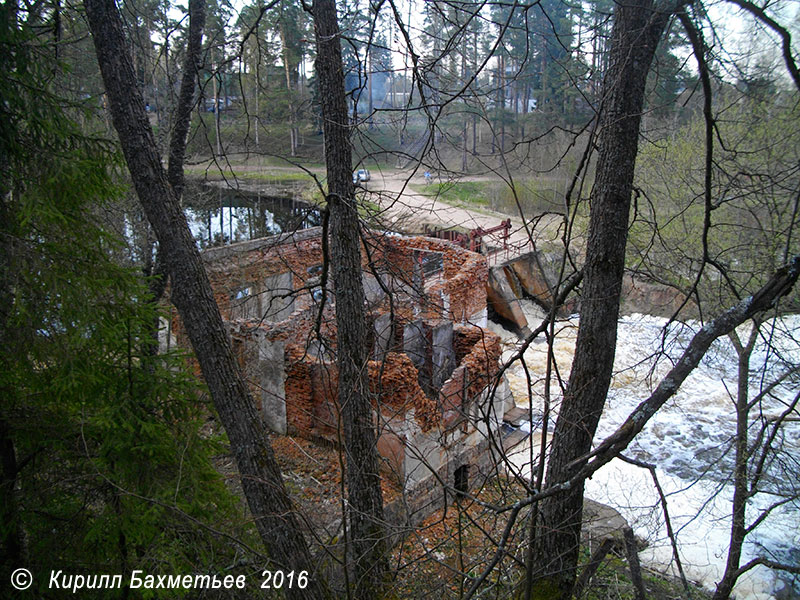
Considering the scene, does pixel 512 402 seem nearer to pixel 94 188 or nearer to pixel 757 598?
pixel 757 598

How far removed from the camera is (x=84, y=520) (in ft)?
14.3

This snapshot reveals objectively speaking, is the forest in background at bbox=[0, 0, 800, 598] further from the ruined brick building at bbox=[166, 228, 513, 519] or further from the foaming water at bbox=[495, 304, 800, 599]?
the foaming water at bbox=[495, 304, 800, 599]

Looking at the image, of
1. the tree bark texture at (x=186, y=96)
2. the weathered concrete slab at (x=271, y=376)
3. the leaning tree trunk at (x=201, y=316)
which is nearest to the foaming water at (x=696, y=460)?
the leaning tree trunk at (x=201, y=316)

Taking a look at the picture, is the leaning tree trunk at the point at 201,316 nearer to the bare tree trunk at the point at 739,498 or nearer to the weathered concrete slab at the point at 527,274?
the bare tree trunk at the point at 739,498

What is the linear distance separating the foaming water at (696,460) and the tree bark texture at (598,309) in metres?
3.28

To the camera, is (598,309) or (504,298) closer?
(598,309)

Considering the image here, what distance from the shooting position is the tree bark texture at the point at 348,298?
4.71m

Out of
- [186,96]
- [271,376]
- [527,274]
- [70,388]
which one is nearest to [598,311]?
[70,388]

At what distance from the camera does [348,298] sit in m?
4.97

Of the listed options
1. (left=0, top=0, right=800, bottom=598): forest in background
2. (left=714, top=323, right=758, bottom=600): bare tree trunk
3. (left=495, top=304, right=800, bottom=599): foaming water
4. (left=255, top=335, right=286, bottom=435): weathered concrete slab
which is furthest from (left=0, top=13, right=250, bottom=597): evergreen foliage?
(left=255, top=335, right=286, bottom=435): weathered concrete slab

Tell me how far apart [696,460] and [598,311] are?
10.5 meters

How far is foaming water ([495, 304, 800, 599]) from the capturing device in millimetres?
9266

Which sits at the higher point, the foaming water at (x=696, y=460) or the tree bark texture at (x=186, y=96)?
the tree bark texture at (x=186, y=96)

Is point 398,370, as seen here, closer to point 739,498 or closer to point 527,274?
point 739,498
